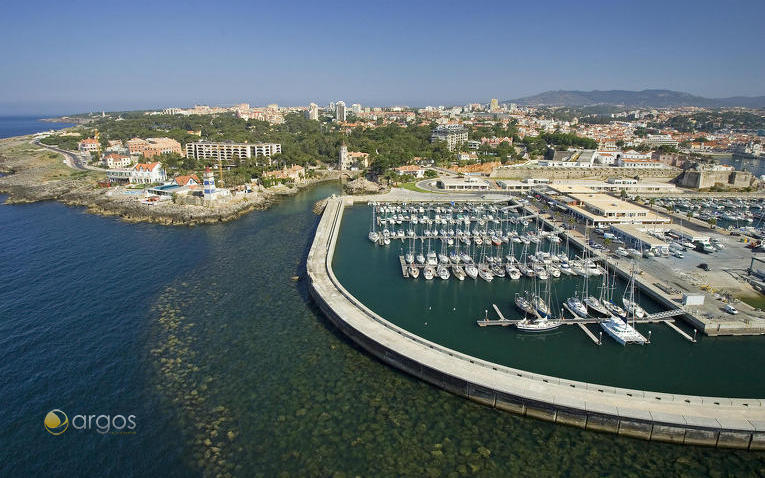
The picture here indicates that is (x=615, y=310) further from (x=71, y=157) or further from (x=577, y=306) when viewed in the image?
(x=71, y=157)

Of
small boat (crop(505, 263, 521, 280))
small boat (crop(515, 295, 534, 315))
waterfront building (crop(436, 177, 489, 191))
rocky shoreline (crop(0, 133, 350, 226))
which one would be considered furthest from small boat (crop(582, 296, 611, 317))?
rocky shoreline (crop(0, 133, 350, 226))

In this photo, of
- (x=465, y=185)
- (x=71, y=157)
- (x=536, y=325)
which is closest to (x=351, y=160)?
(x=465, y=185)

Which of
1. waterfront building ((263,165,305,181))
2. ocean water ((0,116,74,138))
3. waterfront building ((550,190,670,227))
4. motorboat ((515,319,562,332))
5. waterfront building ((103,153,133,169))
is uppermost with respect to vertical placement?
ocean water ((0,116,74,138))

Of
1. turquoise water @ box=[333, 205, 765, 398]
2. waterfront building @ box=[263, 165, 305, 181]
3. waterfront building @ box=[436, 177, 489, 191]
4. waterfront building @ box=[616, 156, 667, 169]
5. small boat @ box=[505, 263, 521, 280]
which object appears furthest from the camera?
waterfront building @ box=[616, 156, 667, 169]

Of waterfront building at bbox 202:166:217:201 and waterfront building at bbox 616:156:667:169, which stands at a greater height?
waterfront building at bbox 616:156:667:169

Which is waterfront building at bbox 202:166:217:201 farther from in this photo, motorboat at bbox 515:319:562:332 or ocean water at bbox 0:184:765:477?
motorboat at bbox 515:319:562:332

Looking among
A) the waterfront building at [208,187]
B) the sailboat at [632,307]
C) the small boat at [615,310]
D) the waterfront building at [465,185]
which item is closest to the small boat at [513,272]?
the small boat at [615,310]

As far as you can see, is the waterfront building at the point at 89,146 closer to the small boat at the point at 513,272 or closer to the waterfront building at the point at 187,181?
the waterfront building at the point at 187,181
